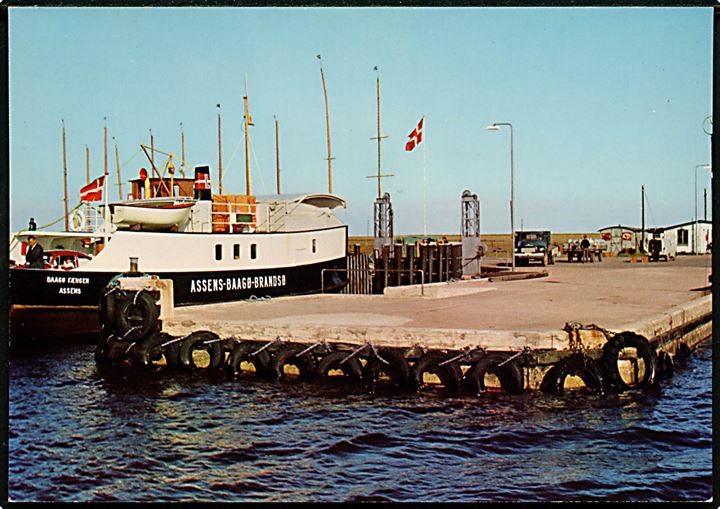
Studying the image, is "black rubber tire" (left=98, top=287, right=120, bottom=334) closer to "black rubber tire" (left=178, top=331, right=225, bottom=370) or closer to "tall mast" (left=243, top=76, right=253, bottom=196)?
"black rubber tire" (left=178, top=331, right=225, bottom=370)

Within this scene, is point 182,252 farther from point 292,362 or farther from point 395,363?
point 395,363

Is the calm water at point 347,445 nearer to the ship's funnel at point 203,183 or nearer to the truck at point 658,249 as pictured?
the ship's funnel at point 203,183

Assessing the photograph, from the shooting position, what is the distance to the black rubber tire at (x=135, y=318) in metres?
17.6

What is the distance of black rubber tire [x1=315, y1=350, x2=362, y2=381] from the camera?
14.9 meters

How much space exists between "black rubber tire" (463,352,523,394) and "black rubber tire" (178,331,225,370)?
214 inches

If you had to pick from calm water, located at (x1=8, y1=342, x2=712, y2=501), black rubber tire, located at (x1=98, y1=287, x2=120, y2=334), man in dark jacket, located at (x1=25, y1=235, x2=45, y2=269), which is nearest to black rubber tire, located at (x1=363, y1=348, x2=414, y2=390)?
calm water, located at (x1=8, y1=342, x2=712, y2=501)

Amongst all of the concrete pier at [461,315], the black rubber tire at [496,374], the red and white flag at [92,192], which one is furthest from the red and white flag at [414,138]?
the black rubber tire at [496,374]

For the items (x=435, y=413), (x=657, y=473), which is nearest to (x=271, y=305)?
(x=435, y=413)

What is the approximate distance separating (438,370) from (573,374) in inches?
94.9

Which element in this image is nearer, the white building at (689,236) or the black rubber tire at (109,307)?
the black rubber tire at (109,307)

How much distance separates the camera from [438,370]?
14219mm

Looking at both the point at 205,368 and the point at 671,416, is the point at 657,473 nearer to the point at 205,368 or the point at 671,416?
the point at 671,416

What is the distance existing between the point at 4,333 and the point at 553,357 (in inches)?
375

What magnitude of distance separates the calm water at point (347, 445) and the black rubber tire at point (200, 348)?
3.03ft
